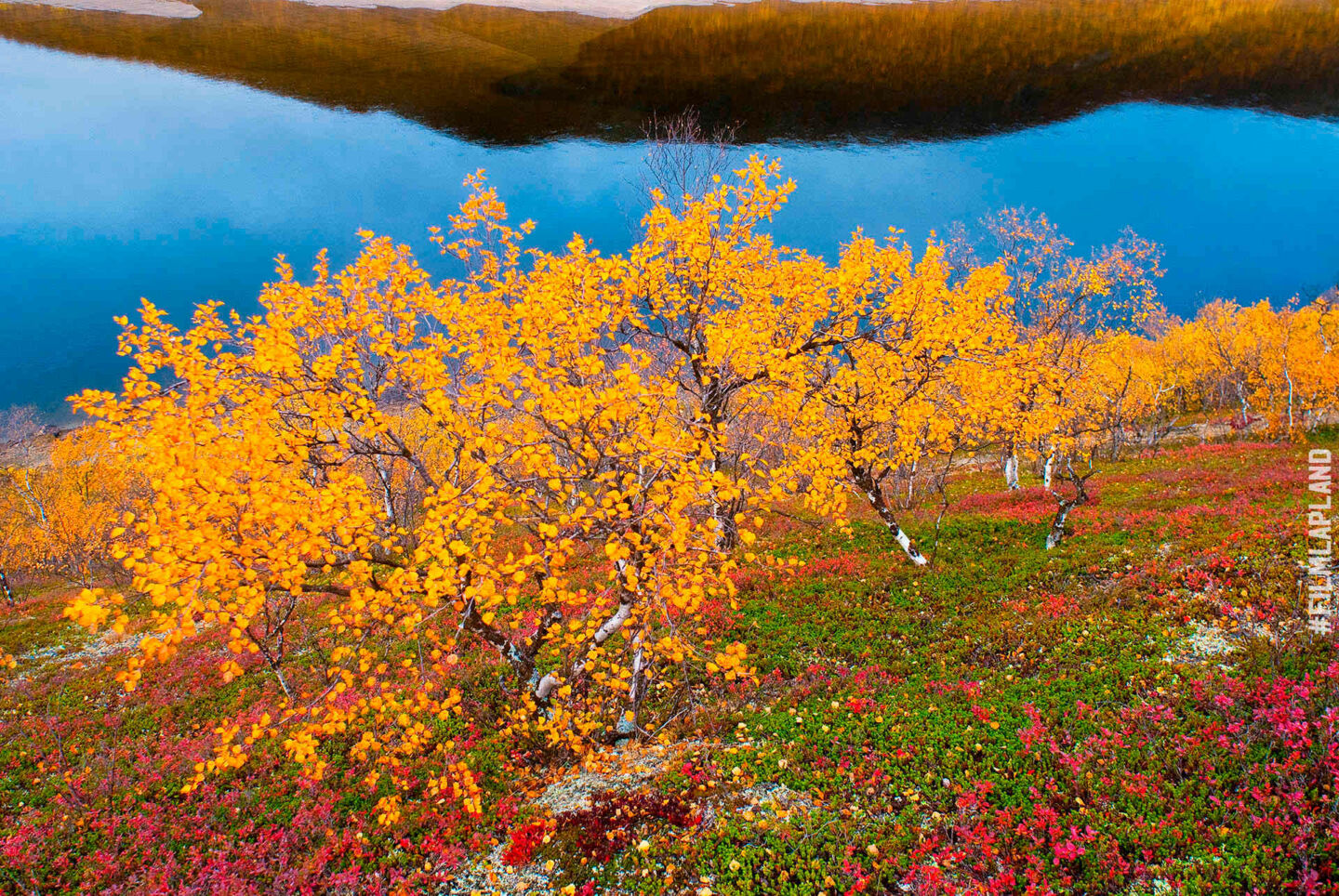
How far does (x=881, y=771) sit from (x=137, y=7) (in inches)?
8263

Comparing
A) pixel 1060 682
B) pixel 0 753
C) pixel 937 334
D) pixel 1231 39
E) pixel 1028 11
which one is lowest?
pixel 0 753

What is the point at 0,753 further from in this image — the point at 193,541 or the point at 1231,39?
the point at 1231,39

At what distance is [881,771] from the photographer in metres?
9.19

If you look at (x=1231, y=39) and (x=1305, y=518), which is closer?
(x=1305, y=518)

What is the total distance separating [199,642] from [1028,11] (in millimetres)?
202633

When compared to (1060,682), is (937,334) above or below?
above

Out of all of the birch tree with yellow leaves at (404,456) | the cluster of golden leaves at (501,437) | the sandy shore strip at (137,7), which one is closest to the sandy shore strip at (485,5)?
the sandy shore strip at (137,7)

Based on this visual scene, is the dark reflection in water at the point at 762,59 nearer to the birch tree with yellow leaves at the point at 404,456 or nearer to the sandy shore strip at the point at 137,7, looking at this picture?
the sandy shore strip at the point at 137,7

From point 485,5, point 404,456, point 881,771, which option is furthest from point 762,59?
point 881,771

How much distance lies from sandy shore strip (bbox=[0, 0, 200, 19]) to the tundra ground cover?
184705 mm

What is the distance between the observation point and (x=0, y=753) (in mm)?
14680

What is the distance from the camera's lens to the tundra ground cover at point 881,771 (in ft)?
24.3

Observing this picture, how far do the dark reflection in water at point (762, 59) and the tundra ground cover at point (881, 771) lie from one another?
86205 mm

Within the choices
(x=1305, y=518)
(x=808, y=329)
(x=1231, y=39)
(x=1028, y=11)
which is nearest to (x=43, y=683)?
(x=808, y=329)
